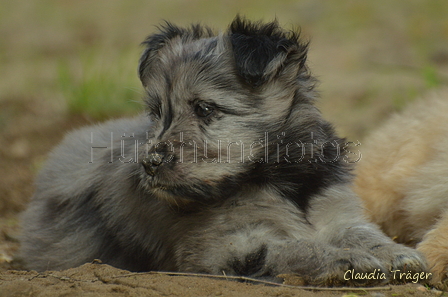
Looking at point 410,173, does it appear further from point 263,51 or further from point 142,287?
point 142,287

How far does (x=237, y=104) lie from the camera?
353 centimetres

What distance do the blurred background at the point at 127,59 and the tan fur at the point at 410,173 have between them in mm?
958

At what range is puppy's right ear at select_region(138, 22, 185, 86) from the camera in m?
4.17

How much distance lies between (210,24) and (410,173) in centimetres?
708

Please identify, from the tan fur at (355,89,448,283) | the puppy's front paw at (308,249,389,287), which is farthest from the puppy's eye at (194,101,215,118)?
the tan fur at (355,89,448,283)

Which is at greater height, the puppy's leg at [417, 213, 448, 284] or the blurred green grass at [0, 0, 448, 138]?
the blurred green grass at [0, 0, 448, 138]

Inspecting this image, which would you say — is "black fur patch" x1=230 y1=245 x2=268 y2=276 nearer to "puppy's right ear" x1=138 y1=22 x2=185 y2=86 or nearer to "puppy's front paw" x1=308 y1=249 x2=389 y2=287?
"puppy's front paw" x1=308 y1=249 x2=389 y2=287

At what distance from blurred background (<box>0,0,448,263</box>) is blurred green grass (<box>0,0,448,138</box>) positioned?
0.9 inches

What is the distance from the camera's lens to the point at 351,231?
357 centimetres

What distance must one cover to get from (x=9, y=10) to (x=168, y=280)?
12432 mm

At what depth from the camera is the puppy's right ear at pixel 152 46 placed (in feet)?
13.7

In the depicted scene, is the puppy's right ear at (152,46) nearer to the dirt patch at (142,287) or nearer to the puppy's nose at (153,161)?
the puppy's nose at (153,161)

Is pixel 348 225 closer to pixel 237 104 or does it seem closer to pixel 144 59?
pixel 237 104

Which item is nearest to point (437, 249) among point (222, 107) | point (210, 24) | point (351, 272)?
point (351, 272)
